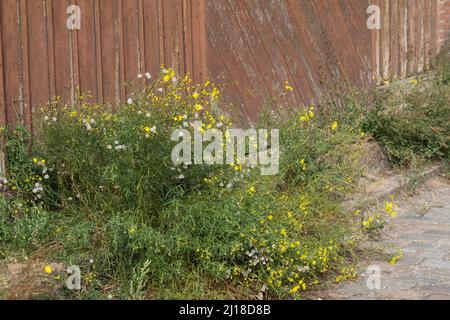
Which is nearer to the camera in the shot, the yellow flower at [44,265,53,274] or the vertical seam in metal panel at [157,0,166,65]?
the yellow flower at [44,265,53,274]

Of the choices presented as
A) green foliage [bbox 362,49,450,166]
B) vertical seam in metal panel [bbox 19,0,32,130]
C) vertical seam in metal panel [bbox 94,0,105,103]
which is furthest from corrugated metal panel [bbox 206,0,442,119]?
vertical seam in metal panel [bbox 19,0,32,130]

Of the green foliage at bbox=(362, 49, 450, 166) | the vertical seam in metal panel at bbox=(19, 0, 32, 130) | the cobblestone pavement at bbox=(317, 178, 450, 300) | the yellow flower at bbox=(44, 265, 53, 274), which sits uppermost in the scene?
the vertical seam in metal panel at bbox=(19, 0, 32, 130)

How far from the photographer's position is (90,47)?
600 centimetres

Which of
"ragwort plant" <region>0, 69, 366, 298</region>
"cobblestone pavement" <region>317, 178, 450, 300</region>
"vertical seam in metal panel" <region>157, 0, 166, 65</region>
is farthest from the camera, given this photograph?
"vertical seam in metal panel" <region>157, 0, 166, 65</region>

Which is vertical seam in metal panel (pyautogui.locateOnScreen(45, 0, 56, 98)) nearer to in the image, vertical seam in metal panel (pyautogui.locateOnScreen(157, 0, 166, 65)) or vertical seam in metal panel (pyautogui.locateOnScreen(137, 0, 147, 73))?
vertical seam in metal panel (pyautogui.locateOnScreen(137, 0, 147, 73))

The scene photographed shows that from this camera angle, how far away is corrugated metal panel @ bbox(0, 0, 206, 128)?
550cm

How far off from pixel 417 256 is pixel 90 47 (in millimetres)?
2862

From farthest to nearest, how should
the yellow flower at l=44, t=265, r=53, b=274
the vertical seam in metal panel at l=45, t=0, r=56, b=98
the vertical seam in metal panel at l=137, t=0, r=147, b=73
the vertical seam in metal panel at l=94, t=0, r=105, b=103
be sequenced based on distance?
the vertical seam in metal panel at l=137, t=0, r=147, b=73
the vertical seam in metal panel at l=94, t=0, r=105, b=103
the vertical seam in metal panel at l=45, t=0, r=56, b=98
the yellow flower at l=44, t=265, r=53, b=274

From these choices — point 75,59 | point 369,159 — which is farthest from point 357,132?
point 75,59

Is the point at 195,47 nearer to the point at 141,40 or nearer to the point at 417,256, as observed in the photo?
the point at 141,40

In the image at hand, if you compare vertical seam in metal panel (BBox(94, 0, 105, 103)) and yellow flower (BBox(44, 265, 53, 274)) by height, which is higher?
vertical seam in metal panel (BBox(94, 0, 105, 103))

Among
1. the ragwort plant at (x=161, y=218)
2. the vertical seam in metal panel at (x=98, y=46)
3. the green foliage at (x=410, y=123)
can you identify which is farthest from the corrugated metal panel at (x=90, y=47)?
the green foliage at (x=410, y=123)

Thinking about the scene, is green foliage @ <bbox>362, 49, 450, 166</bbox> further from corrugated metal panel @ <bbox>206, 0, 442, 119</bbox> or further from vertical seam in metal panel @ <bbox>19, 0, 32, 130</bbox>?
vertical seam in metal panel @ <bbox>19, 0, 32, 130</bbox>

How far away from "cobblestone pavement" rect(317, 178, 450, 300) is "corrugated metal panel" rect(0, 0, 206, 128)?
85.5 inches
